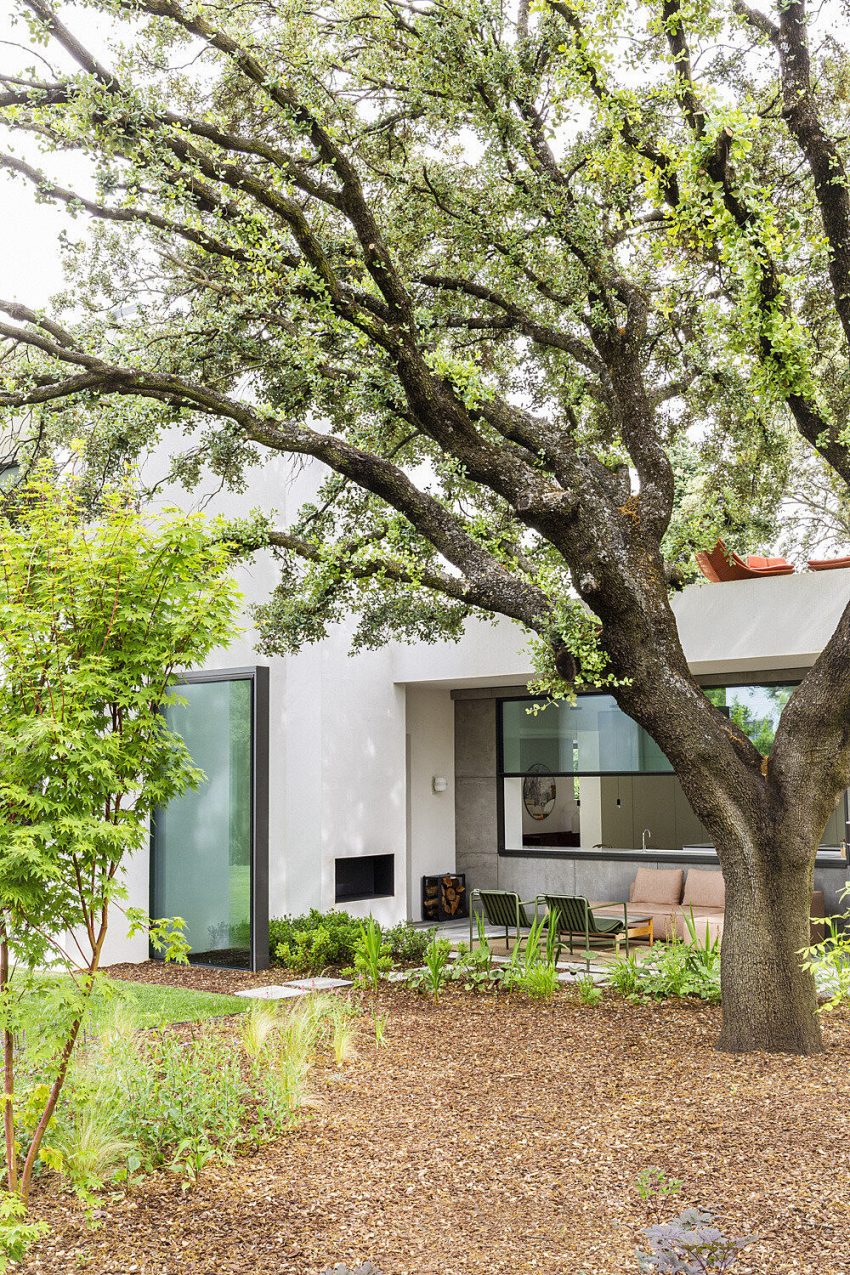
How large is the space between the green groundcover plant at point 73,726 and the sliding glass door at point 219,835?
563 centimetres

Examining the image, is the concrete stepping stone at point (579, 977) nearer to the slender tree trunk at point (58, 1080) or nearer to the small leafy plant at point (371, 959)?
the small leafy plant at point (371, 959)

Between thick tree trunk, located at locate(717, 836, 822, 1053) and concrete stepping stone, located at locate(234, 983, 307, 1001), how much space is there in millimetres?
3758

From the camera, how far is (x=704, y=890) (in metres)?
11.5

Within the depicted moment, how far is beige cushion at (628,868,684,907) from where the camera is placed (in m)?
11.9

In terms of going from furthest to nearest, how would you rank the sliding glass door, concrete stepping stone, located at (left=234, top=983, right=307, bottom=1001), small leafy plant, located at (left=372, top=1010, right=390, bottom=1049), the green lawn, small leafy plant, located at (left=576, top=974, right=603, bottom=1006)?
the sliding glass door < concrete stepping stone, located at (left=234, top=983, right=307, bottom=1001) < small leafy plant, located at (left=576, top=974, right=603, bottom=1006) < the green lawn < small leafy plant, located at (left=372, top=1010, right=390, bottom=1049)

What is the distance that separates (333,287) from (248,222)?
2.51 ft

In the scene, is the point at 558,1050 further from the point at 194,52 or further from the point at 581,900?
the point at 194,52

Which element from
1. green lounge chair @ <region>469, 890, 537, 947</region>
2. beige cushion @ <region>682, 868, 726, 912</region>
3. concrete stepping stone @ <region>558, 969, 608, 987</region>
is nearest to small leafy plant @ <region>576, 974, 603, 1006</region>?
concrete stepping stone @ <region>558, 969, 608, 987</region>

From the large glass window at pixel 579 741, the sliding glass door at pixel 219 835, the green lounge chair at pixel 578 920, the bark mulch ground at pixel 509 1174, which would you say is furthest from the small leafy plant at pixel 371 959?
the large glass window at pixel 579 741

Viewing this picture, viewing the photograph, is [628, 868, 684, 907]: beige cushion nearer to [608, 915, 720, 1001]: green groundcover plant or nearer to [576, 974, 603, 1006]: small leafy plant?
[608, 915, 720, 1001]: green groundcover plant

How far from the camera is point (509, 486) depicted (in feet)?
21.4

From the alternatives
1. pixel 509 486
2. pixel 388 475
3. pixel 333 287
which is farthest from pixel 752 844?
pixel 333 287

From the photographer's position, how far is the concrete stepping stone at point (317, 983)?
8.87 meters

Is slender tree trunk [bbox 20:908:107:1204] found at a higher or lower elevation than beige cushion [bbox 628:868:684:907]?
higher
